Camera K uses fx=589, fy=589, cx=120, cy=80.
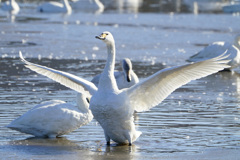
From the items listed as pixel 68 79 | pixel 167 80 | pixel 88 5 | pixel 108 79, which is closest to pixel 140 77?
pixel 68 79

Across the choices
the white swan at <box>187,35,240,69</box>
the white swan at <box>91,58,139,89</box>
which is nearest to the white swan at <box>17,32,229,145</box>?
the white swan at <box>91,58,139,89</box>

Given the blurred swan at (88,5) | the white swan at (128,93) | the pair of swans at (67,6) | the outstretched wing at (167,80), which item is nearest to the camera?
the white swan at (128,93)

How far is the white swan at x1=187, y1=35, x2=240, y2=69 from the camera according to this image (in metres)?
15.2

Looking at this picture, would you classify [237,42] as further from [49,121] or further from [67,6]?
[67,6]

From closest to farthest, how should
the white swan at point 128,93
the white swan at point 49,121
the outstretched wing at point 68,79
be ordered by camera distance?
1. the white swan at point 128,93
2. the white swan at point 49,121
3. the outstretched wing at point 68,79

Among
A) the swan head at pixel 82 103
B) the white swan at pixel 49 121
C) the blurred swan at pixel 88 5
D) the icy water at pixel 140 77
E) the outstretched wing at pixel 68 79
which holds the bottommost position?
the blurred swan at pixel 88 5

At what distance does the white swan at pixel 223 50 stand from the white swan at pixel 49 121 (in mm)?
7340

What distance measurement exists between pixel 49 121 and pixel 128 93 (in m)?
1.31

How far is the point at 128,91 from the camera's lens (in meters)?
8.23

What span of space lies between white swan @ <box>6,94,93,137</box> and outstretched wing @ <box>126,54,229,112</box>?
0.97 metres

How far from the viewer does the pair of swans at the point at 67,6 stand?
3688cm

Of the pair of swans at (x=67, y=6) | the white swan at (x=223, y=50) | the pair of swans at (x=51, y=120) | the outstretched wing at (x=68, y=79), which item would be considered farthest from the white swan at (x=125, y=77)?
the pair of swans at (x=67, y=6)

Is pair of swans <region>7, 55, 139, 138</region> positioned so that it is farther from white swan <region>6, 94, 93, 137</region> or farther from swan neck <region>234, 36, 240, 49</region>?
swan neck <region>234, 36, 240, 49</region>

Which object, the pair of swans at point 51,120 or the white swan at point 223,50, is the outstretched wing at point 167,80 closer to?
the pair of swans at point 51,120
